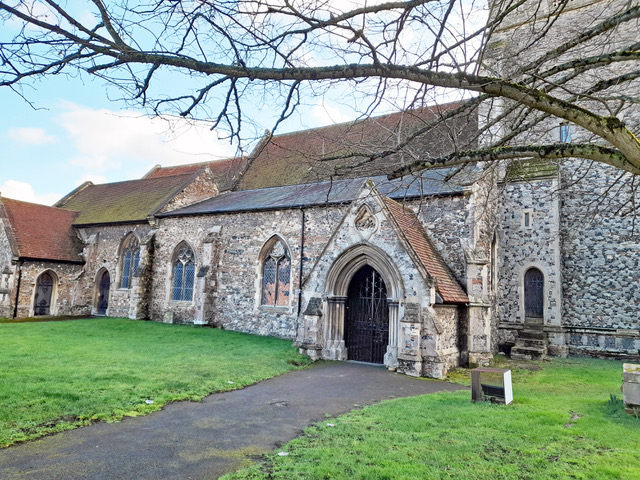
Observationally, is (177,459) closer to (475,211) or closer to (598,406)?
(598,406)

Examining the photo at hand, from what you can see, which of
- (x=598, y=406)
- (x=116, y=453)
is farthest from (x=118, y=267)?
(x=598, y=406)

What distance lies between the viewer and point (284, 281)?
57.0ft

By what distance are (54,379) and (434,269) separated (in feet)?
31.7

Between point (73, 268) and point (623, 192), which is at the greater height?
point (623, 192)

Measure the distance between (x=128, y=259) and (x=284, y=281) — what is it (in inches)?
421

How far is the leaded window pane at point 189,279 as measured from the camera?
20312 millimetres

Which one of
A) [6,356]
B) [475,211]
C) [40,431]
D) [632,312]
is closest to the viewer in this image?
[40,431]

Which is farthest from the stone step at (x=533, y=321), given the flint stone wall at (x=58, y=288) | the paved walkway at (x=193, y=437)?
the flint stone wall at (x=58, y=288)

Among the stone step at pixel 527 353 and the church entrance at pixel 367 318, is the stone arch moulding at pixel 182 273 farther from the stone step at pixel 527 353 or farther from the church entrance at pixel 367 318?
the stone step at pixel 527 353

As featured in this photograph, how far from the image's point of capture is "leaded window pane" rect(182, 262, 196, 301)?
800 inches

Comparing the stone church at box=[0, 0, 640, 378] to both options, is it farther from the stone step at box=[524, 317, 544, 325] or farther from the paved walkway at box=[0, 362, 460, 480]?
the paved walkway at box=[0, 362, 460, 480]

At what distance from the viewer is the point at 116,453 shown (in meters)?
5.18

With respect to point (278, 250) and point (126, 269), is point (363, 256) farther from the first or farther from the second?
point (126, 269)

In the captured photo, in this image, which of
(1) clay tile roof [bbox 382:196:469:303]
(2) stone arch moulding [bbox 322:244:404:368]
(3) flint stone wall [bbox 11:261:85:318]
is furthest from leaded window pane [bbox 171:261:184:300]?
(1) clay tile roof [bbox 382:196:469:303]
